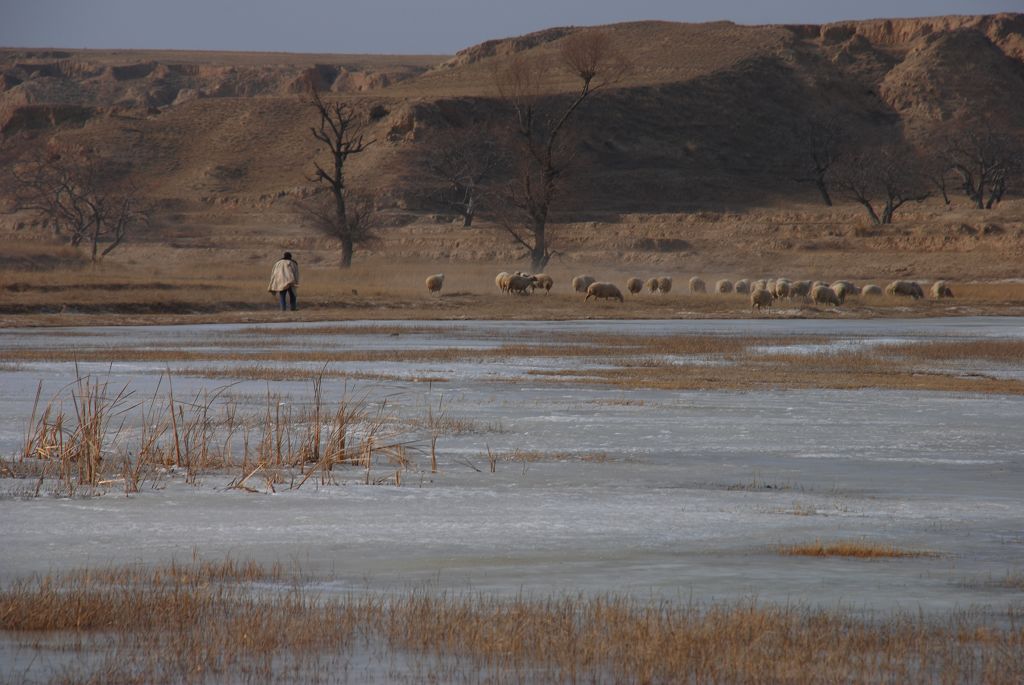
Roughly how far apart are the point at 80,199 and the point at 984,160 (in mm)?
55345

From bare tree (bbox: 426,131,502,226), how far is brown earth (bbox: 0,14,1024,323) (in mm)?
1448

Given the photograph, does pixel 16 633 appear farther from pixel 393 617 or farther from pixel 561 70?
pixel 561 70

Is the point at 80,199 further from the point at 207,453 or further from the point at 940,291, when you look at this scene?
the point at 207,453

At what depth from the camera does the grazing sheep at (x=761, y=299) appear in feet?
137

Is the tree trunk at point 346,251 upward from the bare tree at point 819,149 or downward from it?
downward

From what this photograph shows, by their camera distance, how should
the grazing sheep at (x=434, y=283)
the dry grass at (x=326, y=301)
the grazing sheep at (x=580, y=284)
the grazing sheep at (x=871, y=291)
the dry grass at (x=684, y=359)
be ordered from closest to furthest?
the dry grass at (x=684, y=359) → the dry grass at (x=326, y=301) → the grazing sheep at (x=434, y=283) → the grazing sheep at (x=871, y=291) → the grazing sheep at (x=580, y=284)

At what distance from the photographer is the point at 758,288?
44125 mm

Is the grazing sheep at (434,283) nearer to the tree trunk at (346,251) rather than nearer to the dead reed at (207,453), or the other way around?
the tree trunk at (346,251)

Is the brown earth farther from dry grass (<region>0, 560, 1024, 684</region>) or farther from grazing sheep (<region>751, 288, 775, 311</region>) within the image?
dry grass (<region>0, 560, 1024, 684</region>)

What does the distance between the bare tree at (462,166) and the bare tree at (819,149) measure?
2264 centimetres

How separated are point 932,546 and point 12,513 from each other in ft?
19.3

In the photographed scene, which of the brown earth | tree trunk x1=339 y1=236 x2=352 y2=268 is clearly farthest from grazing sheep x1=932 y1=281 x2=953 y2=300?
tree trunk x1=339 y1=236 x2=352 y2=268

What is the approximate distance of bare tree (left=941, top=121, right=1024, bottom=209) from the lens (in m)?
84.7

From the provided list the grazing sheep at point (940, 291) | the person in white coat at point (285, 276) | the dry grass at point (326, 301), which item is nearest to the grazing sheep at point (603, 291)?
the dry grass at point (326, 301)
